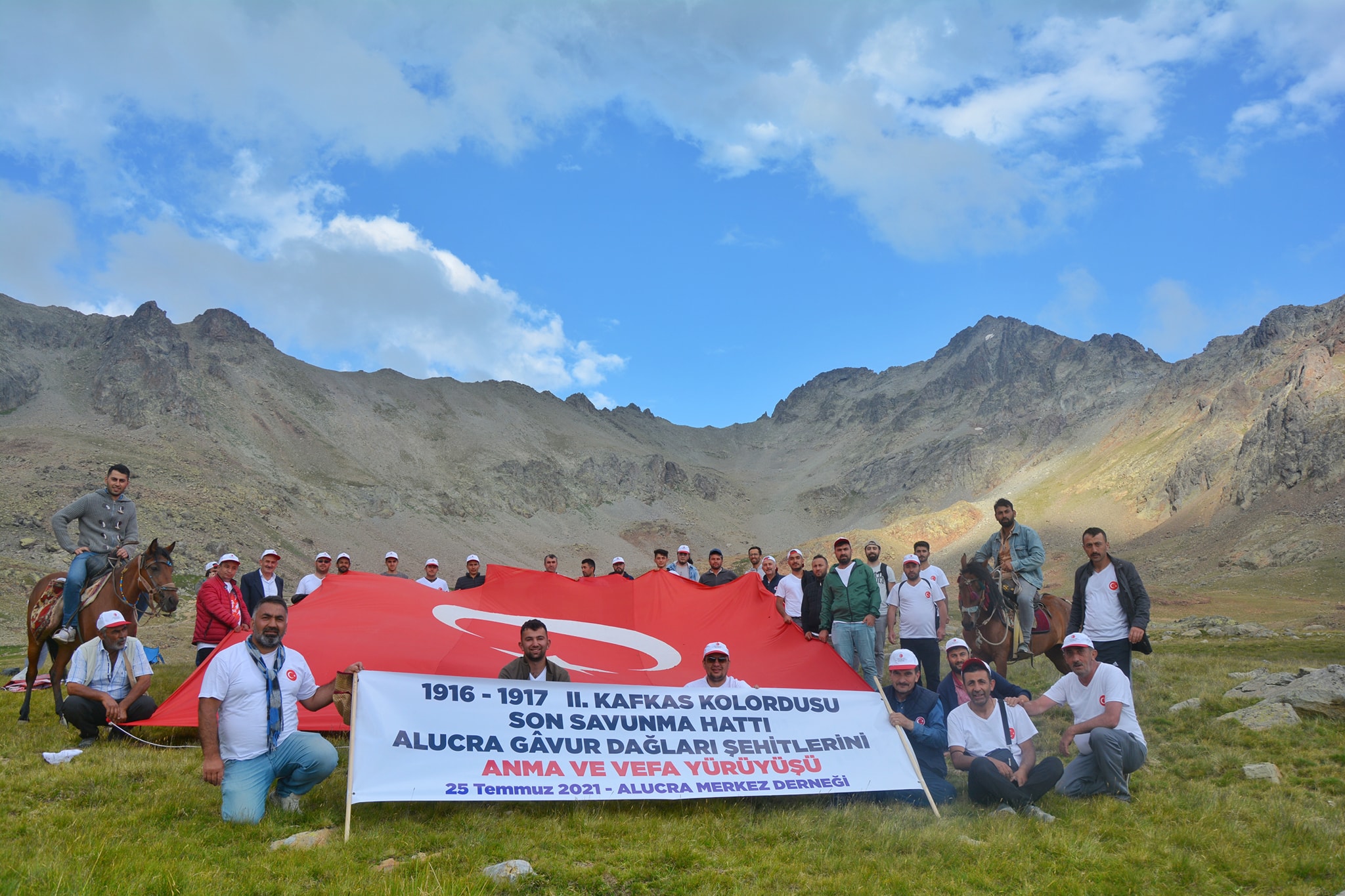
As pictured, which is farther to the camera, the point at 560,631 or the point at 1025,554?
the point at 560,631

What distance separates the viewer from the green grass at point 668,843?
528 cm

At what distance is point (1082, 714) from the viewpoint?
794 cm

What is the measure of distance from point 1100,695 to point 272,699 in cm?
775

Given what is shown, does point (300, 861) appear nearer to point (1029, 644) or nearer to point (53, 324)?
point (1029, 644)

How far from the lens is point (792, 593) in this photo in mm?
13531

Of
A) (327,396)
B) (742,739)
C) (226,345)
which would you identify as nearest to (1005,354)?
(327,396)

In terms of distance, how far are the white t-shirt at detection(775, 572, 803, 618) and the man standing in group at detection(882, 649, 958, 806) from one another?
4.55 m

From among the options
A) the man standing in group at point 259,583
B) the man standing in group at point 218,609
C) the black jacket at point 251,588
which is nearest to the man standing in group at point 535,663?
the man standing in group at point 218,609

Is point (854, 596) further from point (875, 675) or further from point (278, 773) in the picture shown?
point (278, 773)

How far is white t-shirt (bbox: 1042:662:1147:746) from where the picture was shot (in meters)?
7.62

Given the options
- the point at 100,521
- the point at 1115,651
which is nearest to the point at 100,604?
the point at 100,521

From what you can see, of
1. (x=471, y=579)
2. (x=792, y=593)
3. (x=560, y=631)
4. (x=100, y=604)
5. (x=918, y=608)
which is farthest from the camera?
(x=471, y=579)

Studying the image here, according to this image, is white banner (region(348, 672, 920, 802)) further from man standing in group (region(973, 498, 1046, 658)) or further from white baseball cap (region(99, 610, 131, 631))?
white baseball cap (region(99, 610, 131, 631))

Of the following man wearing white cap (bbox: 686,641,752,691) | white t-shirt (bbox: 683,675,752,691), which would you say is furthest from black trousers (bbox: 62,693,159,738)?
man wearing white cap (bbox: 686,641,752,691)
